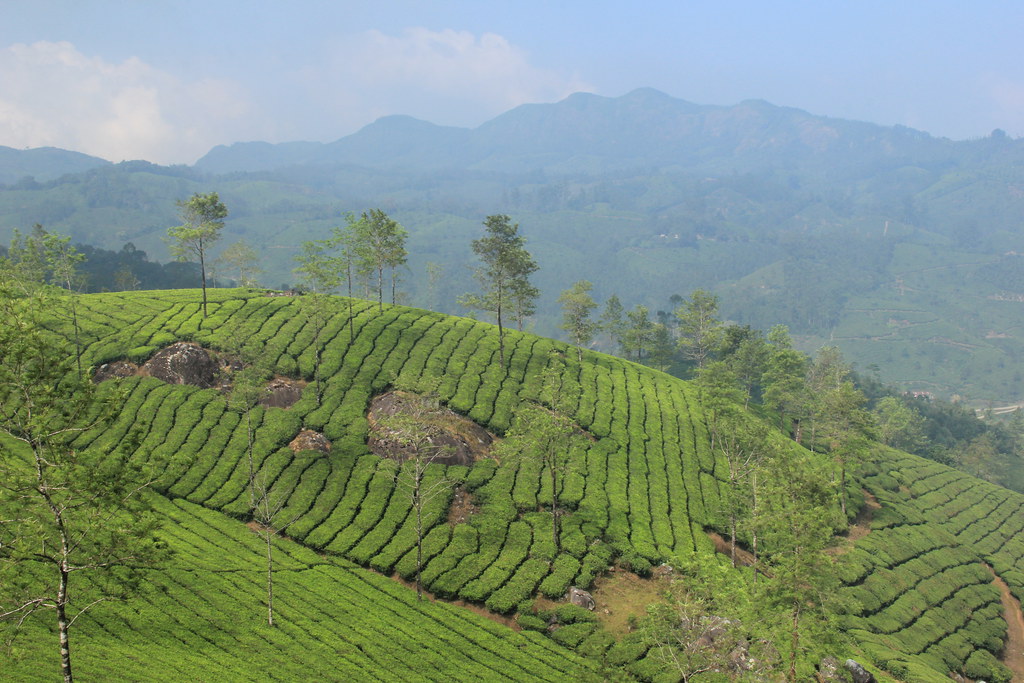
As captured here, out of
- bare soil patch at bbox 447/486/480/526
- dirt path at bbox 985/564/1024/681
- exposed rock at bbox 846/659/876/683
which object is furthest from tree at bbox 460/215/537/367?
dirt path at bbox 985/564/1024/681

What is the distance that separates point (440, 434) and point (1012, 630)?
53.5 meters

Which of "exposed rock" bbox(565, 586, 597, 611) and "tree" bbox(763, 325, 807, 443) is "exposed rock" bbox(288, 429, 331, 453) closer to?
"exposed rock" bbox(565, 586, 597, 611)

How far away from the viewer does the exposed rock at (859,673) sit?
34531mm

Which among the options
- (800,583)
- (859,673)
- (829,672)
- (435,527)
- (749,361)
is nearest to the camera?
(800,583)

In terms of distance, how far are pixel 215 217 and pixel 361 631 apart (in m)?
53.0

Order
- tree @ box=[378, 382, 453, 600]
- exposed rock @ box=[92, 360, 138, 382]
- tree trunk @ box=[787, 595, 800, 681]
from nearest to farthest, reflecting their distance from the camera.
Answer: tree trunk @ box=[787, 595, 800, 681] < tree @ box=[378, 382, 453, 600] < exposed rock @ box=[92, 360, 138, 382]

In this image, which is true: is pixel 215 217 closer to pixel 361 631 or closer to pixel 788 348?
pixel 361 631

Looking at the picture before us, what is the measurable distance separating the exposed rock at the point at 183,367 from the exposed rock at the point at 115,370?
99cm

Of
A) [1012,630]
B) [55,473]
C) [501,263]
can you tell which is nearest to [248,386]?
[55,473]

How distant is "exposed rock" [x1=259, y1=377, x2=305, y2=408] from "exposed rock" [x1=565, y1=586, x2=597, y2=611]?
31.5 meters

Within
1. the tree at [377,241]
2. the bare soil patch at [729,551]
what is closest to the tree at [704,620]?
the bare soil patch at [729,551]

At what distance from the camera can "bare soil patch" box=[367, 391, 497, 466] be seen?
50562 mm

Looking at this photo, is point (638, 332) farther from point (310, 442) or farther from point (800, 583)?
point (800, 583)

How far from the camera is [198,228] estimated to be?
64.2 meters
